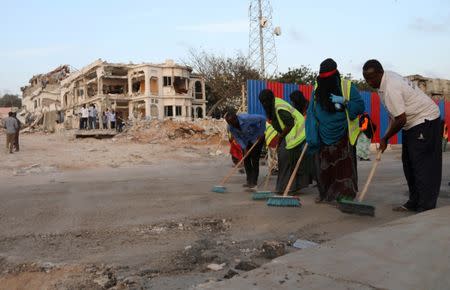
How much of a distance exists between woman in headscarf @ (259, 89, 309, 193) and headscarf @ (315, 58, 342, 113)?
2.94ft

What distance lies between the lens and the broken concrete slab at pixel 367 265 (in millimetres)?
2377

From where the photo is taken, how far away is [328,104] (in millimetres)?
5031

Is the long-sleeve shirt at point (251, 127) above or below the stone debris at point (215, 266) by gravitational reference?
above

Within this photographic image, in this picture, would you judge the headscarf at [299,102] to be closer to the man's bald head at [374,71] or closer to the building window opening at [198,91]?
the man's bald head at [374,71]

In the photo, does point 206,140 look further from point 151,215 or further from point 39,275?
point 39,275

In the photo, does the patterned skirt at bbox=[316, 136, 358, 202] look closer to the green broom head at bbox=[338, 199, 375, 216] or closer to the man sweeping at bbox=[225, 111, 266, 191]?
the green broom head at bbox=[338, 199, 375, 216]

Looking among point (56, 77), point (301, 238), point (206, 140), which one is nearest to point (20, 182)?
point (301, 238)

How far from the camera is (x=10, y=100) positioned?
83.2m

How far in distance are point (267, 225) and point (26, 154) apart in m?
12.2

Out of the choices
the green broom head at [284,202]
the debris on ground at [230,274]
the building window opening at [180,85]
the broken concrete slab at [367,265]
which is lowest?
the debris on ground at [230,274]

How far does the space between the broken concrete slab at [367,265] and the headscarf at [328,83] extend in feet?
6.69

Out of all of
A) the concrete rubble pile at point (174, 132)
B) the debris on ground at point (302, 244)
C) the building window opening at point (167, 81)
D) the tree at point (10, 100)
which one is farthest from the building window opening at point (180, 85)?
the tree at point (10, 100)

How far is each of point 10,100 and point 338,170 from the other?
87.3 meters

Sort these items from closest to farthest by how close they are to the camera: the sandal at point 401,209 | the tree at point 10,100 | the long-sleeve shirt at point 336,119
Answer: the sandal at point 401,209 < the long-sleeve shirt at point 336,119 < the tree at point 10,100
